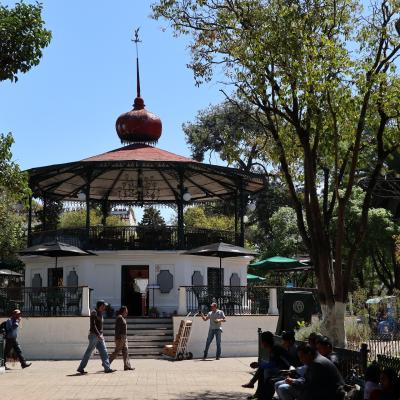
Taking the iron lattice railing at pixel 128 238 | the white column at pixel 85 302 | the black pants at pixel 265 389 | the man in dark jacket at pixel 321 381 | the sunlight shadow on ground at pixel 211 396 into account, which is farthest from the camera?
the iron lattice railing at pixel 128 238

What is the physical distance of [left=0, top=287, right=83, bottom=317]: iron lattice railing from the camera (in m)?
24.8

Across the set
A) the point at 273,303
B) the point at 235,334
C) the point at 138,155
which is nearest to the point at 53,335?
the point at 235,334

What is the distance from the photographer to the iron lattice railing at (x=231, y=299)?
25750mm

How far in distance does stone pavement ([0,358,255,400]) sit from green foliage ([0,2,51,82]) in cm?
592

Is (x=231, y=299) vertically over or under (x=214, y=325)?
over

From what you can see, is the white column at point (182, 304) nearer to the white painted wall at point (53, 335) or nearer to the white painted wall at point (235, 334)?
the white painted wall at point (235, 334)

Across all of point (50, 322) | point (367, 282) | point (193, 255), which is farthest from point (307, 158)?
point (367, 282)

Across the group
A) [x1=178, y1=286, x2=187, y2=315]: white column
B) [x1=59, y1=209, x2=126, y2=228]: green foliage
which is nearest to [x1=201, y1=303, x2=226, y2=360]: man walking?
[x1=178, y1=286, x2=187, y2=315]: white column

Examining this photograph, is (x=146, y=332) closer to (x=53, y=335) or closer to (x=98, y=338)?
(x=53, y=335)

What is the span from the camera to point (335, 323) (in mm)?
14602

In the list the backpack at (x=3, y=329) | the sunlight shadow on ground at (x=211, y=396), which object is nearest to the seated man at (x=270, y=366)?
the sunlight shadow on ground at (x=211, y=396)

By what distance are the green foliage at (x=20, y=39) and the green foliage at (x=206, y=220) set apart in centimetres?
3868

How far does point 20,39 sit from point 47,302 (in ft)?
46.1

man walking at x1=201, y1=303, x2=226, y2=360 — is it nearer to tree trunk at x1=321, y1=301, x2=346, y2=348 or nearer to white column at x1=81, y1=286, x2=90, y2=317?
white column at x1=81, y1=286, x2=90, y2=317
